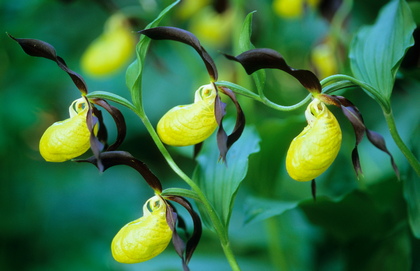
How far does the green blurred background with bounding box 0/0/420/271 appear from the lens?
1.08 metres

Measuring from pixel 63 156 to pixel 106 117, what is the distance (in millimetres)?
1479

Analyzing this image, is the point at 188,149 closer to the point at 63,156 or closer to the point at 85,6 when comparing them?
the point at 63,156

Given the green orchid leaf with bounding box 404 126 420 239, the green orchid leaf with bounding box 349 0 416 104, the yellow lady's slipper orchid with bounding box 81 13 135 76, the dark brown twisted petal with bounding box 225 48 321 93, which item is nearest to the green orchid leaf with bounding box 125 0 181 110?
the dark brown twisted petal with bounding box 225 48 321 93

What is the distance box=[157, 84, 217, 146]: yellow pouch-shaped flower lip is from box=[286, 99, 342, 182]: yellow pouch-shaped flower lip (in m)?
0.12

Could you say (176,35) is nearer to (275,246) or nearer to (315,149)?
(315,149)

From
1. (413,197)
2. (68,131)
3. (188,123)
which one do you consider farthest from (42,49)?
(413,197)

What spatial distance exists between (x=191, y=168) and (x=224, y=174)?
1.16 metres

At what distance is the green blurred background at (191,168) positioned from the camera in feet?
3.56

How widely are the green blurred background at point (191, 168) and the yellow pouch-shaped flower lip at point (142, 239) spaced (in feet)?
0.98

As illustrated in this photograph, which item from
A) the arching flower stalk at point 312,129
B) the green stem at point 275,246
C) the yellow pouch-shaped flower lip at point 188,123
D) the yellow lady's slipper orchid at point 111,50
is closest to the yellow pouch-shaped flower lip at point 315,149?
the arching flower stalk at point 312,129

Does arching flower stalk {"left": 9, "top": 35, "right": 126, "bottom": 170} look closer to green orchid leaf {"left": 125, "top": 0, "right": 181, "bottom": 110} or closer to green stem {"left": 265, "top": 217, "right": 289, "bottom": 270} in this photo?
green orchid leaf {"left": 125, "top": 0, "right": 181, "bottom": 110}

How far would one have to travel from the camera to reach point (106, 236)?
1848 mm

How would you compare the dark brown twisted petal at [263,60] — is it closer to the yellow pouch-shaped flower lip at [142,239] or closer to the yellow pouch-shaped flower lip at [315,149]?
the yellow pouch-shaped flower lip at [315,149]

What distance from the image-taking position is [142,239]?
0.68m
